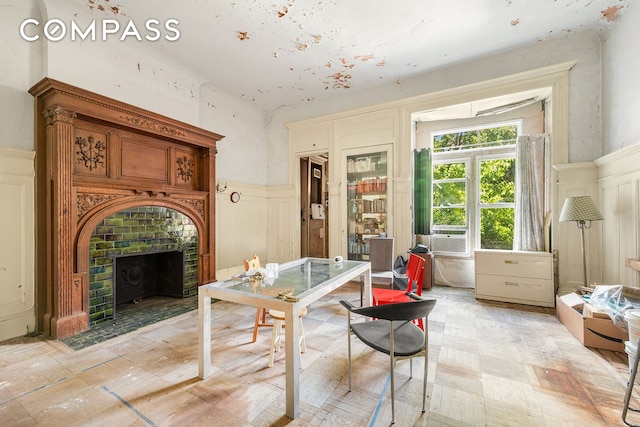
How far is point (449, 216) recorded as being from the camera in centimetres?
464

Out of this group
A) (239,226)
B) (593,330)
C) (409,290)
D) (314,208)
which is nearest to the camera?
(593,330)

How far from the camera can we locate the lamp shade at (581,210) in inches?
111

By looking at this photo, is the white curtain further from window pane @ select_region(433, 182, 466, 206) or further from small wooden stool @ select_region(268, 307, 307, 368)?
small wooden stool @ select_region(268, 307, 307, 368)

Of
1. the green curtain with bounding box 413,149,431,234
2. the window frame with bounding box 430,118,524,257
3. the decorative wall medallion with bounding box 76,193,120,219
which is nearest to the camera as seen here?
the decorative wall medallion with bounding box 76,193,120,219

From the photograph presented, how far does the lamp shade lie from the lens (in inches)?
111

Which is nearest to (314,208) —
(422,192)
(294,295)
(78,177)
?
(422,192)

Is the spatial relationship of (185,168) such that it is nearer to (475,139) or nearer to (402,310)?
(402,310)

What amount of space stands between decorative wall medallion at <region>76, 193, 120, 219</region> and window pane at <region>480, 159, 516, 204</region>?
5443 millimetres

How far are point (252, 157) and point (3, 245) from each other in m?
3.53

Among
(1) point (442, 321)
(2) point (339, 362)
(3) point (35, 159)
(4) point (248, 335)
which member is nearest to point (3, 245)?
(3) point (35, 159)

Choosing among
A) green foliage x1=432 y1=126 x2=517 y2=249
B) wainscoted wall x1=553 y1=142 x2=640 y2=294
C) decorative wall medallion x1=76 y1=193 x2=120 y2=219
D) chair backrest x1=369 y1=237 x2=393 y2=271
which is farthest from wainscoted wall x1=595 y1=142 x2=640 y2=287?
decorative wall medallion x1=76 y1=193 x2=120 y2=219

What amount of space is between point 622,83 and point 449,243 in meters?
2.82

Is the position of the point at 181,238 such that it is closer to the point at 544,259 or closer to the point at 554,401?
the point at 554,401

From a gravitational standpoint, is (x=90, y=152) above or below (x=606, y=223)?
above
